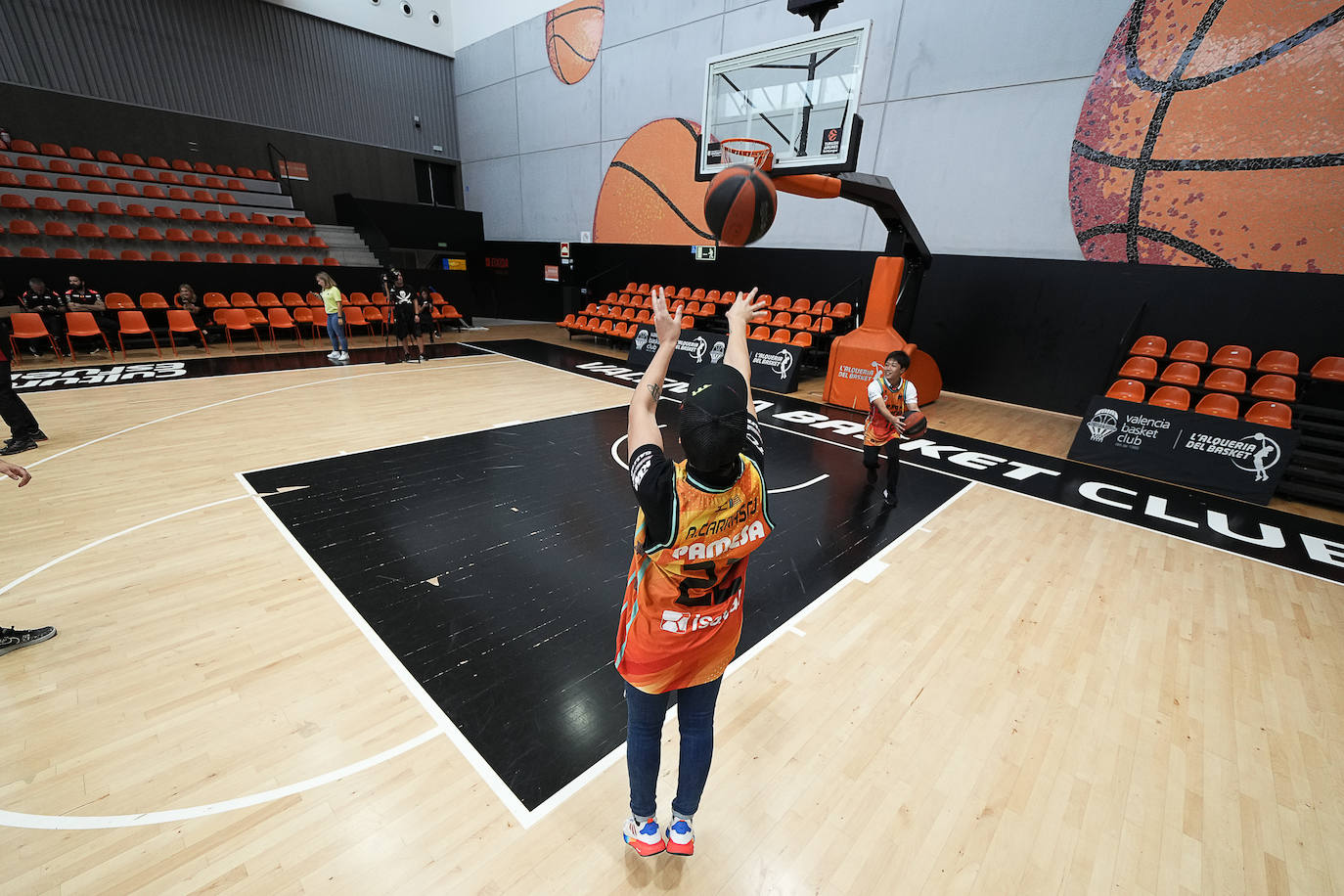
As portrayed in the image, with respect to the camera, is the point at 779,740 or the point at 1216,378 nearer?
the point at 779,740

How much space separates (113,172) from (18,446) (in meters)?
10.8

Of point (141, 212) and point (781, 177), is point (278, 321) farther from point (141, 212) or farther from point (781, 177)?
point (781, 177)

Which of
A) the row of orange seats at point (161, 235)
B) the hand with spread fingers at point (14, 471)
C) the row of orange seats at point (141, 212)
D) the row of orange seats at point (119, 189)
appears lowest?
the hand with spread fingers at point (14, 471)

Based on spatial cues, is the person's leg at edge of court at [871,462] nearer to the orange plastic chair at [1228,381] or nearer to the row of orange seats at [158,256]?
the orange plastic chair at [1228,381]

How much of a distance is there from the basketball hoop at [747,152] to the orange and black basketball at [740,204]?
1457mm

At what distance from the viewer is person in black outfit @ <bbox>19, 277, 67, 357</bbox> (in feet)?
29.1

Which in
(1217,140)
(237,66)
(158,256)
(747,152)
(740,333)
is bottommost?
(158,256)

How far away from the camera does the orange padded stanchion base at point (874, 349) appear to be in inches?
304

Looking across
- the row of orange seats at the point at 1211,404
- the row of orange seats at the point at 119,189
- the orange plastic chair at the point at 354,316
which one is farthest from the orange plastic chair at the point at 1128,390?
the row of orange seats at the point at 119,189

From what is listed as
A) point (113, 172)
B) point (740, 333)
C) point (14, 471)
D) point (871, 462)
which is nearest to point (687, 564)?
point (740, 333)

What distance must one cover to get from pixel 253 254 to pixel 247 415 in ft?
27.1

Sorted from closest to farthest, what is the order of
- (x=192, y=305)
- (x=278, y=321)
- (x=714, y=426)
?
(x=714, y=426) → (x=192, y=305) → (x=278, y=321)

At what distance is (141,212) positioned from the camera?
1144cm

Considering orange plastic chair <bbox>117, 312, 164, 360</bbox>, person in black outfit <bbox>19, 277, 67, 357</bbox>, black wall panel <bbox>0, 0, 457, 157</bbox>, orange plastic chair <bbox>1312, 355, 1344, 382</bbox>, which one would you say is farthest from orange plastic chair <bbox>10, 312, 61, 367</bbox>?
orange plastic chair <bbox>1312, 355, 1344, 382</bbox>
